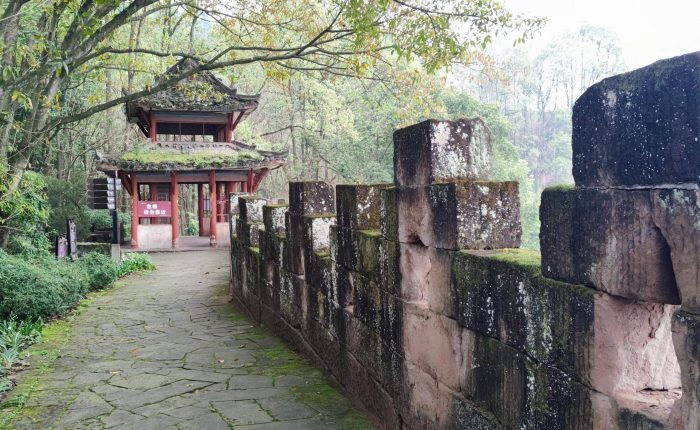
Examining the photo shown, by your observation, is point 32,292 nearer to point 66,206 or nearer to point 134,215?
point 66,206

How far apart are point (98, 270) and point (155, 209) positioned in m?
10.1

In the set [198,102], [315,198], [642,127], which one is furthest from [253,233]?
[198,102]

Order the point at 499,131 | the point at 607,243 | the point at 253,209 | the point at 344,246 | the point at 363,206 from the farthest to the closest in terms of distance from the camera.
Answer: the point at 499,131 → the point at 253,209 → the point at 344,246 → the point at 363,206 → the point at 607,243

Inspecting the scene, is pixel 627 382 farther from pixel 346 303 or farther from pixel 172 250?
pixel 172 250

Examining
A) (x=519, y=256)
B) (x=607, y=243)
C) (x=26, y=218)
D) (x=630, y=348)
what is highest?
(x=26, y=218)

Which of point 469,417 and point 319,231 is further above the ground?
point 319,231

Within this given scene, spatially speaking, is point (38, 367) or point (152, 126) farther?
point (152, 126)

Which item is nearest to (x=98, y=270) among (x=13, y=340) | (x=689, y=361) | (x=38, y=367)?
(x=13, y=340)

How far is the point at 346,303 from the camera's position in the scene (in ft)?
16.5

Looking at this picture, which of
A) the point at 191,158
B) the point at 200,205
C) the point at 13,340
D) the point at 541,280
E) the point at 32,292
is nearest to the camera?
the point at 541,280

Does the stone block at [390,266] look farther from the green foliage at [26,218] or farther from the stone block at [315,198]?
the green foliage at [26,218]

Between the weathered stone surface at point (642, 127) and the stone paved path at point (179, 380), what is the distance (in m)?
3.05

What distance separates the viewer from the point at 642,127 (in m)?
1.89

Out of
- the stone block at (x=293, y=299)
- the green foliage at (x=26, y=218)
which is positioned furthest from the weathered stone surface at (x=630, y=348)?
the green foliage at (x=26, y=218)
